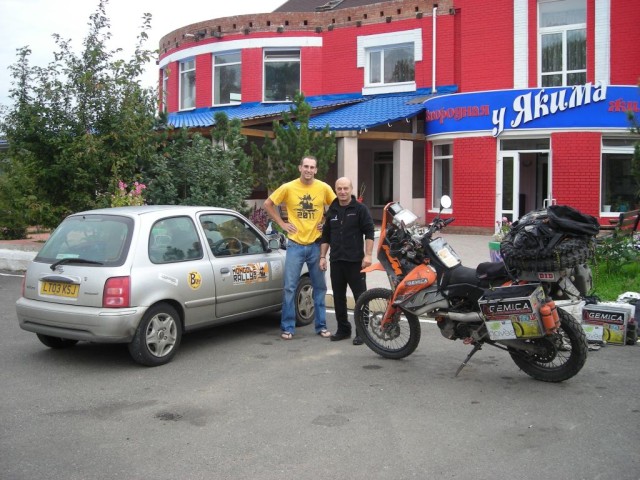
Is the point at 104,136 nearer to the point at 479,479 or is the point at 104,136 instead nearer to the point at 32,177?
Answer: the point at 32,177

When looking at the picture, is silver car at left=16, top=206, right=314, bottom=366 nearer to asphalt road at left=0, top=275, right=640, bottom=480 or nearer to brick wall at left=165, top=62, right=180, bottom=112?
asphalt road at left=0, top=275, right=640, bottom=480

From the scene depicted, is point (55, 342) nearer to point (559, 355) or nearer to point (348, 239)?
point (348, 239)

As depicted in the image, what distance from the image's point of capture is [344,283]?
7.62m

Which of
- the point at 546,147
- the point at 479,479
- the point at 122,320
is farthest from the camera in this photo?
the point at 546,147

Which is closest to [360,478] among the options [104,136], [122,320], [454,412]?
[454,412]

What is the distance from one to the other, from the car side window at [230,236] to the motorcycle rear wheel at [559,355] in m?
3.21

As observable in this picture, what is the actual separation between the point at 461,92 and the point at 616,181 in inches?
206

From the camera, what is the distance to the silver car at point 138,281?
6.29 meters

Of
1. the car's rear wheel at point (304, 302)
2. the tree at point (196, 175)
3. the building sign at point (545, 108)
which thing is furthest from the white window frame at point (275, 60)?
the car's rear wheel at point (304, 302)

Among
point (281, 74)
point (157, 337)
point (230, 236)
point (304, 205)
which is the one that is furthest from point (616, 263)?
point (281, 74)

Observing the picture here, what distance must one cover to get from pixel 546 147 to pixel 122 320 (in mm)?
15370

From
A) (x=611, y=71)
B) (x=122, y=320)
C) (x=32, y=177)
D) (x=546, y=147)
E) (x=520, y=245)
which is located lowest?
(x=122, y=320)

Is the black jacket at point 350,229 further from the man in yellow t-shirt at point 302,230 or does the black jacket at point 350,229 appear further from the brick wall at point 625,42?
the brick wall at point 625,42

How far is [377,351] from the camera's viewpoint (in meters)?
6.89
